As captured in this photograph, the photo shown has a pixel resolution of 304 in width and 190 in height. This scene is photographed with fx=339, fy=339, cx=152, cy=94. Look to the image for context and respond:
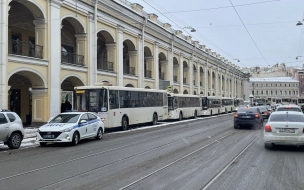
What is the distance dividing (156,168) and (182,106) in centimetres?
2840

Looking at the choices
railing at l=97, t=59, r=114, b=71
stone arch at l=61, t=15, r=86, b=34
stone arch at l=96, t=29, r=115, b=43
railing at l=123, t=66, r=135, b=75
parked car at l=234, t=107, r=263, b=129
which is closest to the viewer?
parked car at l=234, t=107, r=263, b=129

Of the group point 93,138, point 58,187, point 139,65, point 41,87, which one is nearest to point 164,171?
point 58,187

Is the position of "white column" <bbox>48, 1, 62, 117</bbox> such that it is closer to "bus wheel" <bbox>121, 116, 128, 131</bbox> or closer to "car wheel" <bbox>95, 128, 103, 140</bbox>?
"bus wheel" <bbox>121, 116, 128, 131</bbox>

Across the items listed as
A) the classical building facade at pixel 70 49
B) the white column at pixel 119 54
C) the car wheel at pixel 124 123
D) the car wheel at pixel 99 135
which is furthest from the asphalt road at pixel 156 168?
the white column at pixel 119 54

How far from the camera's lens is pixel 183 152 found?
12711 millimetres

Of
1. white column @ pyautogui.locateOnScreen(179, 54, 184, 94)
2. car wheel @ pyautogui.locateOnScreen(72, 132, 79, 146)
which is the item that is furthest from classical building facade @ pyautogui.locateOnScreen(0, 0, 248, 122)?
car wheel @ pyautogui.locateOnScreen(72, 132, 79, 146)

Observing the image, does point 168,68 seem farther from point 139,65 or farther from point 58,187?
point 58,187

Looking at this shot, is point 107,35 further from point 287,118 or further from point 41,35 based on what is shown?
point 287,118

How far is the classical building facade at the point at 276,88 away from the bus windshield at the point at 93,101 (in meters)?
119

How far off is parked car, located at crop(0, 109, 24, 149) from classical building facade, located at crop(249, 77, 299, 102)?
415 feet

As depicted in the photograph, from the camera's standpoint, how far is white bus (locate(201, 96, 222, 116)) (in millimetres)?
45631

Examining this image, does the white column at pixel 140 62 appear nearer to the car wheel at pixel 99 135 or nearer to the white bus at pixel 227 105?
the car wheel at pixel 99 135

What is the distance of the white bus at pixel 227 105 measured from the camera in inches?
2234

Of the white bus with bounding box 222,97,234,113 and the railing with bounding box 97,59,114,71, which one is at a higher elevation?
the railing with bounding box 97,59,114,71
